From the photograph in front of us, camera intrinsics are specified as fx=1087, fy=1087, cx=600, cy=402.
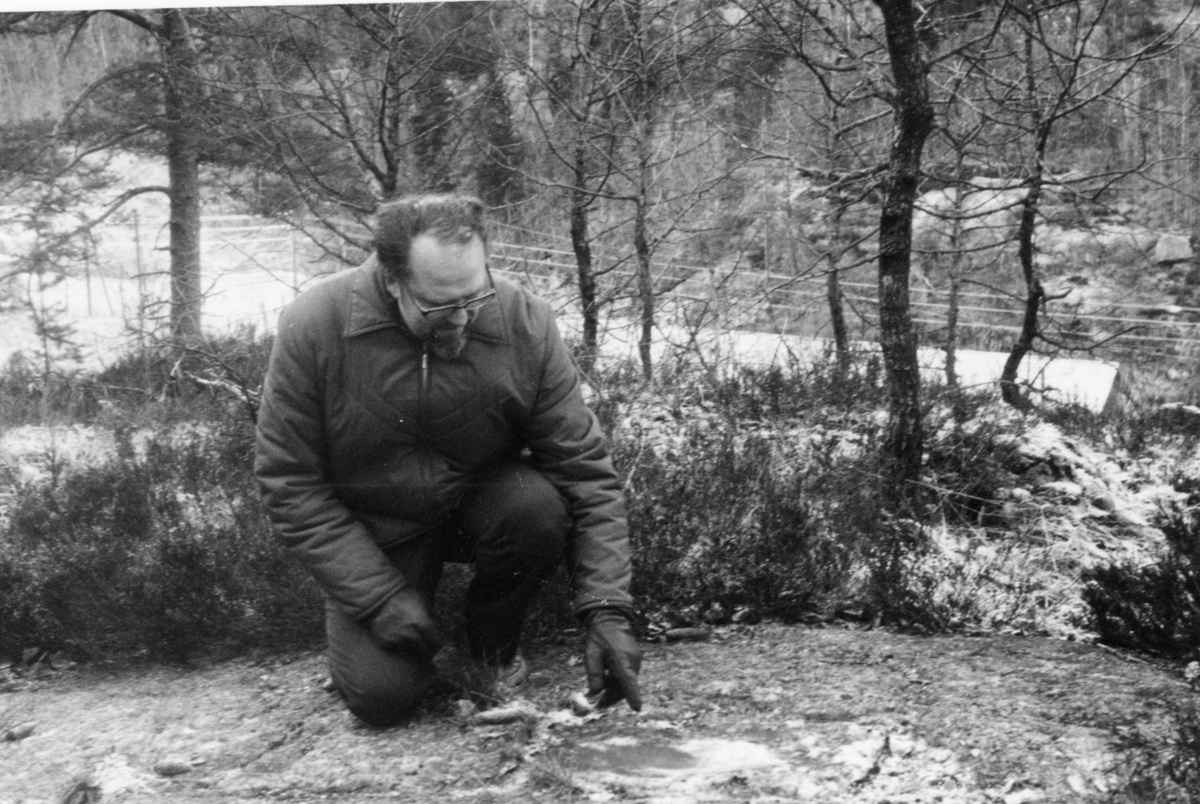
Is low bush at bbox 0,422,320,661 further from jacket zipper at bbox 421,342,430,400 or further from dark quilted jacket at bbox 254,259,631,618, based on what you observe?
jacket zipper at bbox 421,342,430,400

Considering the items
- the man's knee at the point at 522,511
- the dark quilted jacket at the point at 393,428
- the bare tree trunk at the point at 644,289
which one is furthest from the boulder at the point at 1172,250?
the man's knee at the point at 522,511

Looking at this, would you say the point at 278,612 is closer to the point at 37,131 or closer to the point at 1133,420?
the point at 37,131

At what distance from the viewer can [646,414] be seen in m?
3.45

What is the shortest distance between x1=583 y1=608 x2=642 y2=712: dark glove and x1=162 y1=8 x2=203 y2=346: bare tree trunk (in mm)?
1516

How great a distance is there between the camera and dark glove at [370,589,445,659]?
2.35 meters

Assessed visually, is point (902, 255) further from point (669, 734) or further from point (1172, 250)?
point (669, 734)

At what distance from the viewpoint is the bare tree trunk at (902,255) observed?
10.7 ft

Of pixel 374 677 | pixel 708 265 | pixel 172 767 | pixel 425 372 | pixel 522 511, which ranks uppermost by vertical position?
pixel 708 265

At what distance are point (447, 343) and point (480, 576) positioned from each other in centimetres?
61

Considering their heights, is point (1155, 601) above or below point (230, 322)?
below

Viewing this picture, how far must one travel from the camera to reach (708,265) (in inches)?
143

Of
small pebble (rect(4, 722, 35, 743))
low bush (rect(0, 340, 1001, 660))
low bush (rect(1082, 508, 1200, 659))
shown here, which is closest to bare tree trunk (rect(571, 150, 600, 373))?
low bush (rect(0, 340, 1001, 660))

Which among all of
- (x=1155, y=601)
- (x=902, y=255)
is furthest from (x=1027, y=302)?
(x=1155, y=601)

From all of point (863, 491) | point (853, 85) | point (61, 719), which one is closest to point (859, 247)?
point (853, 85)
